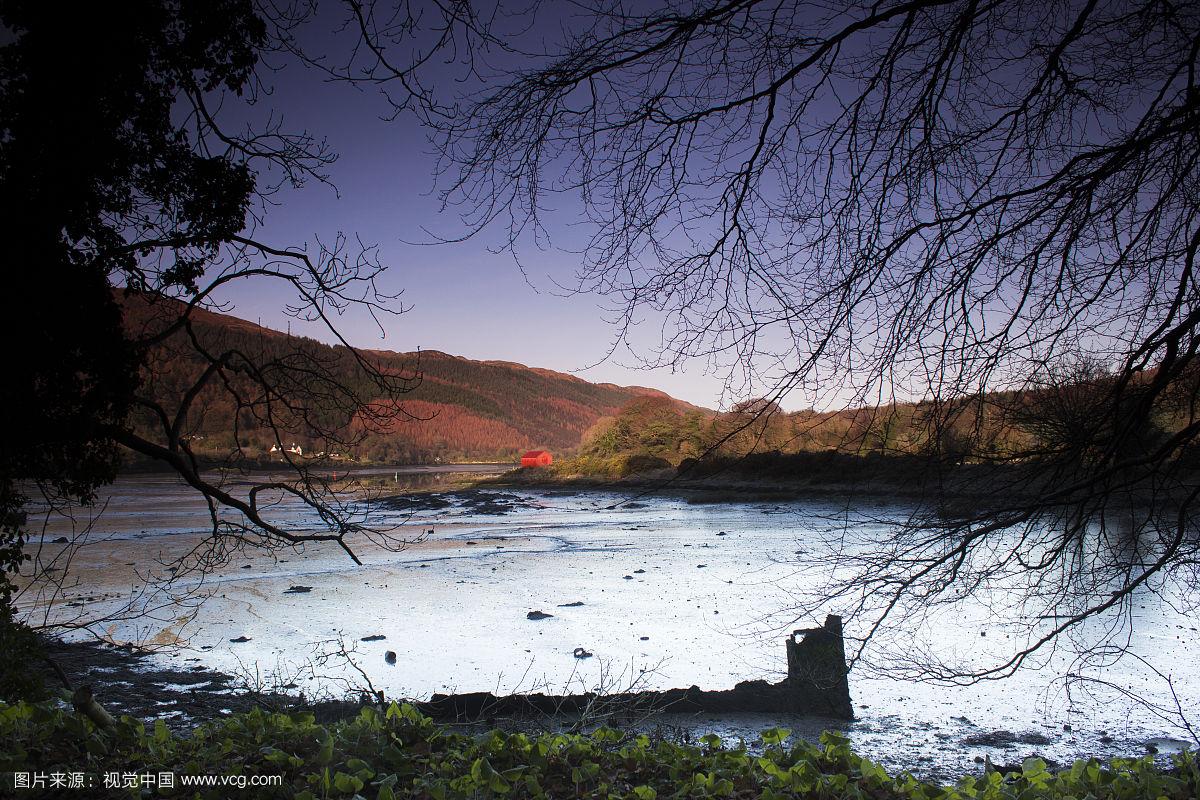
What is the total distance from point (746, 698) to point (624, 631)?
97.2 inches

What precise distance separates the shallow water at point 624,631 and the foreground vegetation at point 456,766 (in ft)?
1.62

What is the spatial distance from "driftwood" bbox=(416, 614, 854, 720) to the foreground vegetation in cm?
178

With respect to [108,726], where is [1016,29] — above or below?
above

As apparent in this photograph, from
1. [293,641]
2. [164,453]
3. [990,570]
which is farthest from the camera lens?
[293,641]

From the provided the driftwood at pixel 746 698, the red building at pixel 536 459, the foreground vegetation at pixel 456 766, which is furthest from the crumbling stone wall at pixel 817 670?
the red building at pixel 536 459

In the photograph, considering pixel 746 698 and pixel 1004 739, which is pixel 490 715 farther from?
pixel 1004 739

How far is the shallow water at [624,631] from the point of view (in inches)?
210

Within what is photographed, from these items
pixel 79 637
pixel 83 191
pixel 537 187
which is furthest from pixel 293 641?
pixel 537 187

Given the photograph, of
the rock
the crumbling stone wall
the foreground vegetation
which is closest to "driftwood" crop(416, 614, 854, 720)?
the crumbling stone wall

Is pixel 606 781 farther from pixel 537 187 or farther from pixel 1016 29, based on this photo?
pixel 1016 29

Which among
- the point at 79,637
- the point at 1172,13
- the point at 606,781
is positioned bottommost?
the point at 79,637

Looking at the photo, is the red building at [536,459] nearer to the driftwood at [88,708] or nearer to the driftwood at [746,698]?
the driftwood at [746,698]

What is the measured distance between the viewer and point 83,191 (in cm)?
380

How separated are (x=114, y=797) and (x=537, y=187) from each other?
8.45 feet
